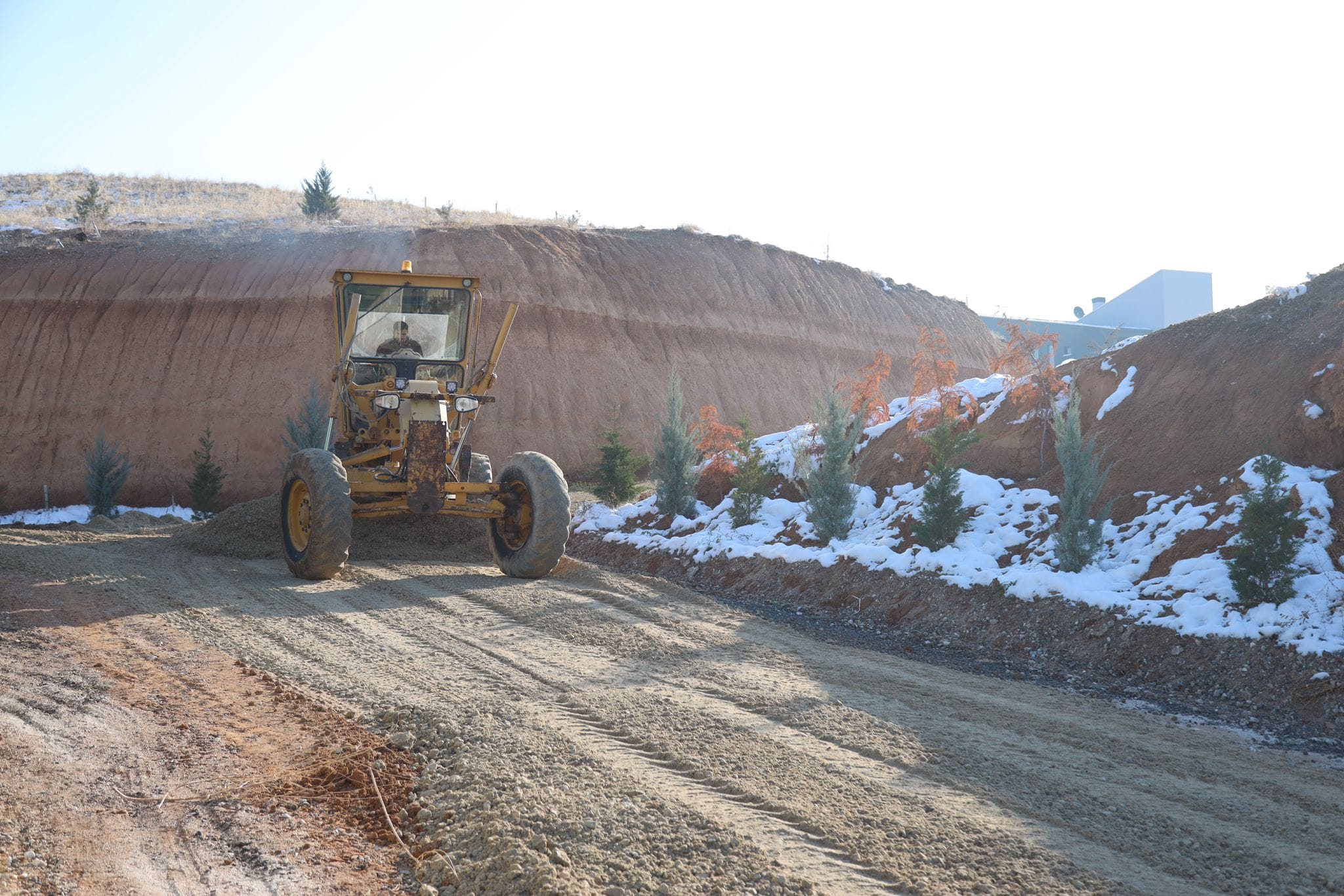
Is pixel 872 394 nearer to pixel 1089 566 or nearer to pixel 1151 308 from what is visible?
pixel 1089 566

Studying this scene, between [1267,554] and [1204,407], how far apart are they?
11.8ft

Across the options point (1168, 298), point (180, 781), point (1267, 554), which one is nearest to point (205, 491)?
point (180, 781)

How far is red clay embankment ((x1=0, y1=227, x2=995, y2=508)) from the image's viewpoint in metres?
27.6

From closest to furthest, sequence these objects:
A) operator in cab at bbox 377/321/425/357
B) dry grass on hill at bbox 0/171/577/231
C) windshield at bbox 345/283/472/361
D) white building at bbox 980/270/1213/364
Answer: 1. windshield at bbox 345/283/472/361
2. operator in cab at bbox 377/321/425/357
3. dry grass on hill at bbox 0/171/577/231
4. white building at bbox 980/270/1213/364

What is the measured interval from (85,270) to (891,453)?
91.8 feet

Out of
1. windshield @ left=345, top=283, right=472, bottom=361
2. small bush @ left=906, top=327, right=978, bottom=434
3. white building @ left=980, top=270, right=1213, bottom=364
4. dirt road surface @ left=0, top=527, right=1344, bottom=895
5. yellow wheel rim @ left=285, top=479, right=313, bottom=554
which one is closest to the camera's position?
dirt road surface @ left=0, top=527, right=1344, bottom=895

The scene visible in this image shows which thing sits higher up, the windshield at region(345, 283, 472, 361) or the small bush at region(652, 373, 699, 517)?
the windshield at region(345, 283, 472, 361)

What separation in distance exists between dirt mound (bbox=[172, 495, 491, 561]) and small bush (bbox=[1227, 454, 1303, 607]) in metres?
8.50

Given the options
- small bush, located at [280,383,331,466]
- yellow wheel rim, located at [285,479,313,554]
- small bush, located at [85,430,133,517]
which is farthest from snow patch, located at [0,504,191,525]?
yellow wheel rim, located at [285,479,313,554]

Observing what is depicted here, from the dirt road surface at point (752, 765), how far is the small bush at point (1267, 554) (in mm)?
2053

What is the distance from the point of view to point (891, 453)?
43.0 feet

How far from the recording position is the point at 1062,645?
7.89 m

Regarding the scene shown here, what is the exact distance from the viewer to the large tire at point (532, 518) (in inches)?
397

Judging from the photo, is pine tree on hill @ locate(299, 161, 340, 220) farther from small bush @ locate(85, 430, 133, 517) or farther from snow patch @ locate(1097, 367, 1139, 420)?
snow patch @ locate(1097, 367, 1139, 420)
